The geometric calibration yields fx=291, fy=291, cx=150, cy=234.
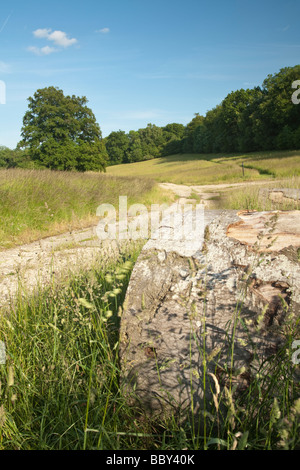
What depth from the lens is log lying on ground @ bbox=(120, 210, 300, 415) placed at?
1.42m

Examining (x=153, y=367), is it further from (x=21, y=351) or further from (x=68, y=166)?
(x=68, y=166)

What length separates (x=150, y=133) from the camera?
7488 centimetres

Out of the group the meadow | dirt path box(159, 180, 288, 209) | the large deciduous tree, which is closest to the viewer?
the meadow

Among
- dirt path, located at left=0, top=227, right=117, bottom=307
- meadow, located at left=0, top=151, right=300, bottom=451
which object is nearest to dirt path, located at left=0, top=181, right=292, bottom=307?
dirt path, located at left=0, top=227, right=117, bottom=307

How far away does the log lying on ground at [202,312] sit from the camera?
1420 mm

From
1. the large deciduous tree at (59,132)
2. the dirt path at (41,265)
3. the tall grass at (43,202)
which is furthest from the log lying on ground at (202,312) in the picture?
the large deciduous tree at (59,132)

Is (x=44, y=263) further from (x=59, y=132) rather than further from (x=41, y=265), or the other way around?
(x=59, y=132)

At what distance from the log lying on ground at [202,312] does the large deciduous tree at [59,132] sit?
20.3 metres

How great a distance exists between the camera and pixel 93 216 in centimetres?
898

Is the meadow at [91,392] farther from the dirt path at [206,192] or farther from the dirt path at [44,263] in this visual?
the dirt path at [206,192]

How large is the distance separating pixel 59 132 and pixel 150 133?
187 ft

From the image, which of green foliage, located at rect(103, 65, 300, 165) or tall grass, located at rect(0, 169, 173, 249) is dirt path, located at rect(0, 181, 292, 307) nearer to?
tall grass, located at rect(0, 169, 173, 249)
